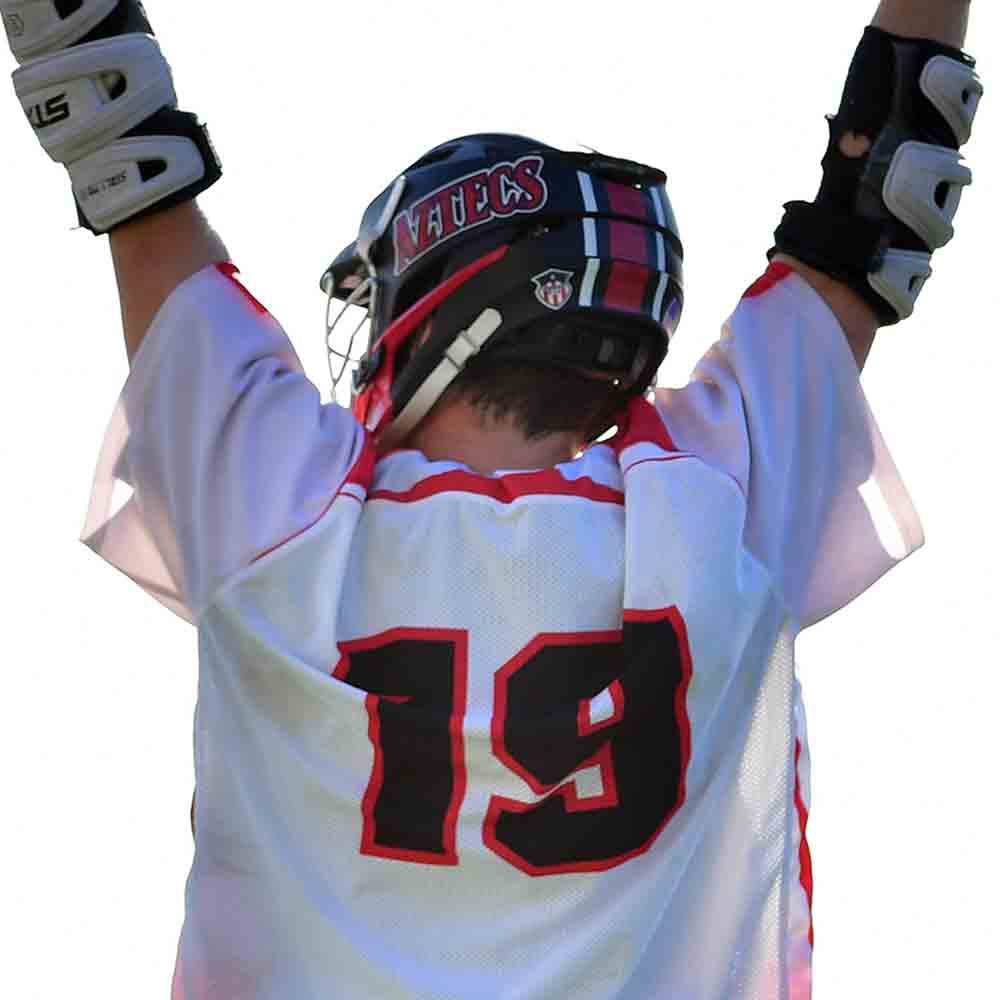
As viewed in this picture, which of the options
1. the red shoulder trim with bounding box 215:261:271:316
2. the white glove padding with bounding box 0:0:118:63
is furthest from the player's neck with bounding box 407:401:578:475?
the white glove padding with bounding box 0:0:118:63

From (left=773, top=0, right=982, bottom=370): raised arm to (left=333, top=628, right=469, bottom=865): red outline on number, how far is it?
2.60 feet

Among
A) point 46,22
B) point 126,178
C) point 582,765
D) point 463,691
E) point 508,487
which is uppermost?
point 46,22

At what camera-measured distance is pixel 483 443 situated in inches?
110

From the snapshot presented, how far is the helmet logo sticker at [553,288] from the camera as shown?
2.76 meters

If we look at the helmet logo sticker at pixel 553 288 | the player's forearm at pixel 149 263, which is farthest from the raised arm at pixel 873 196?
the player's forearm at pixel 149 263

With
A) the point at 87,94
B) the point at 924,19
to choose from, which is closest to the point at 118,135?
the point at 87,94

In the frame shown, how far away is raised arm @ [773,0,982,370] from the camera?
112 inches

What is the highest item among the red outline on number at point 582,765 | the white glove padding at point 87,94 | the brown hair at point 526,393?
the white glove padding at point 87,94

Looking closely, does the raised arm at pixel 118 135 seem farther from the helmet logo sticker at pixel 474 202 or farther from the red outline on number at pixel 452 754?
the red outline on number at pixel 452 754

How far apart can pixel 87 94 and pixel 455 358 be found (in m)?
0.64

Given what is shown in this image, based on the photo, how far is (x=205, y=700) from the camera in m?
2.64

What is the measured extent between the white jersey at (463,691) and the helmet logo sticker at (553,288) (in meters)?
0.23

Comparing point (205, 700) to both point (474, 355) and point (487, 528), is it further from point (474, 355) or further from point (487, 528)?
point (474, 355)

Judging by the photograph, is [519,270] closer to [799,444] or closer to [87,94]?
[799,444]
